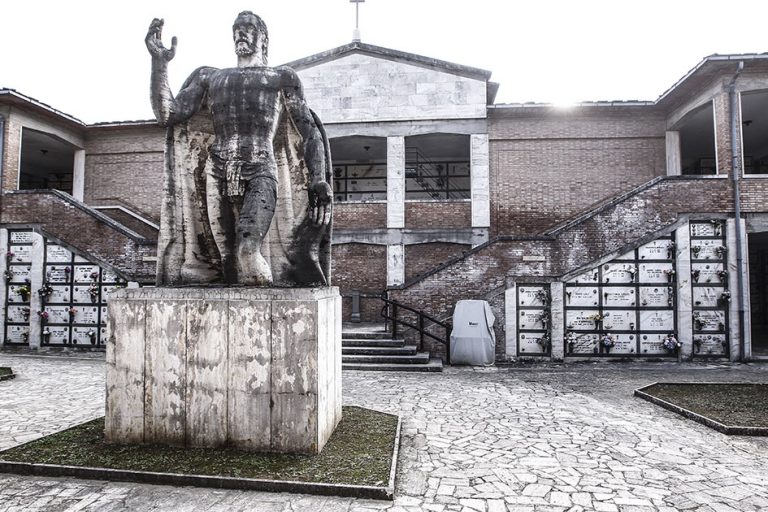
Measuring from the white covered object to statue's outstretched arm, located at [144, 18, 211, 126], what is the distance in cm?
724

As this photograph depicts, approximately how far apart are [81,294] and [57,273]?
91 cm

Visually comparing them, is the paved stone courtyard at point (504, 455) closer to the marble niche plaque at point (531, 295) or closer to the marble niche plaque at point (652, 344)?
the marble niche plaque at point (531, 295)

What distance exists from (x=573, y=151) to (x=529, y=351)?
7.26m

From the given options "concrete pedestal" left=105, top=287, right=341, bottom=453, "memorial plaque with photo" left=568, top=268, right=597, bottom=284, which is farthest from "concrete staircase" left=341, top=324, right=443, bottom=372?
"concrete pedestal" left=105, top=287, right=341, bottom=453

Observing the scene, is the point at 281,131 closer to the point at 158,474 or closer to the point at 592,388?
the point at 158,474

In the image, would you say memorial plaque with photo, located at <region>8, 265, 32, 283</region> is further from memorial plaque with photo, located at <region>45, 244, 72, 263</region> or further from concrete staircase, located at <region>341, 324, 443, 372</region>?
concrete staircase, located at <region>341, 324, 443, 372</region>

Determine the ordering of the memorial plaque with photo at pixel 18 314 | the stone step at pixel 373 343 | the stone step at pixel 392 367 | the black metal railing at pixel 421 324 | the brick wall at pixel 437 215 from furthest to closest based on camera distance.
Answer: the brick wall at pixel 437 215
the memorial plaque with photo at pixel 18 314
the black metal railing at pixel 421 324
the stone step at pixel 373 343
the stone step at pixel 392 367

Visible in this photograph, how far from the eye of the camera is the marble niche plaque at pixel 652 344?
10414mm

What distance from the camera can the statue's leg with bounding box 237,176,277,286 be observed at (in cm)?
395

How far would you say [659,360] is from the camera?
10359 mm

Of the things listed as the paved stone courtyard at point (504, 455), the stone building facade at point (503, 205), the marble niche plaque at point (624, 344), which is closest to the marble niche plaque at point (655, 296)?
the stone building facade at point (503, 205)

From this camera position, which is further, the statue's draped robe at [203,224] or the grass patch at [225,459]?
the statue's draped robe at [203,224]

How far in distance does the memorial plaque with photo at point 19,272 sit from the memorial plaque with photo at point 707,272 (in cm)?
1705

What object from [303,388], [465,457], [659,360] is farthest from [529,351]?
[303,388]
